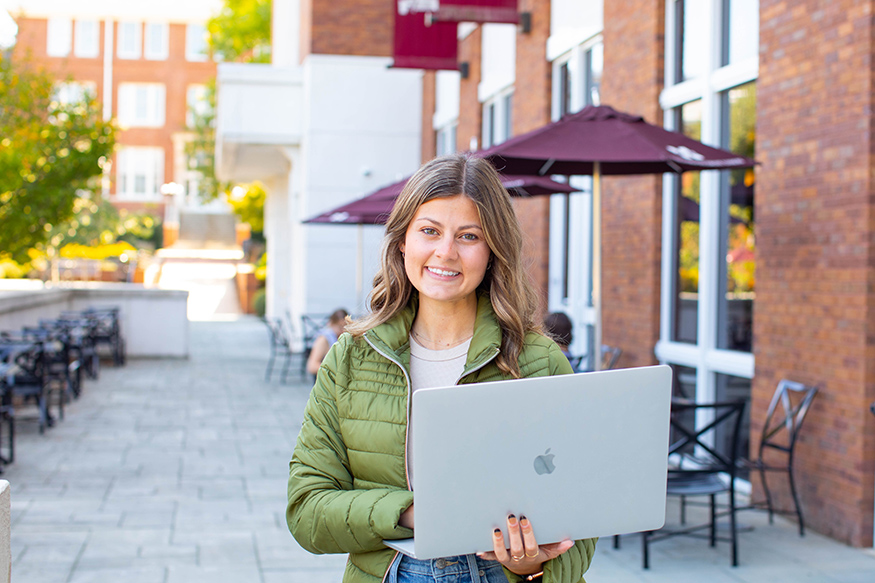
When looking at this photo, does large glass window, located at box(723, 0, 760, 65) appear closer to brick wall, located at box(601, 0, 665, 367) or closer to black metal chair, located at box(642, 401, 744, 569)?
brick wall, located at box(601, 0, 665, 367)

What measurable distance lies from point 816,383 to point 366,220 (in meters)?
6.40

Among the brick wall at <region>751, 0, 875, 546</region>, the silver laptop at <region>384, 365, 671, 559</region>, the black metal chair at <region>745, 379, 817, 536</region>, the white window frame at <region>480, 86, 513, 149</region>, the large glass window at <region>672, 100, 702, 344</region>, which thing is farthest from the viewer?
the white window frame at <region>480, 86, 513, 149</region>

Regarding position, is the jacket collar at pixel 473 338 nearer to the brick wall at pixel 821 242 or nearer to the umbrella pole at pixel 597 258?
the umbrella pole at pixel 597 258

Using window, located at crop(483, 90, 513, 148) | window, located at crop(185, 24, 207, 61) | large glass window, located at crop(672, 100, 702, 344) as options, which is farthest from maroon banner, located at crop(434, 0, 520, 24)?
window, located at crop(185, 24, 207, 61)

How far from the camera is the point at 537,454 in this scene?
1629 millimetres

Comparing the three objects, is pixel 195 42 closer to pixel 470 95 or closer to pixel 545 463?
pixel 470 95

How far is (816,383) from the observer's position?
5.41 m

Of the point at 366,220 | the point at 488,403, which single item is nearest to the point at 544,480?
the point at 488,403

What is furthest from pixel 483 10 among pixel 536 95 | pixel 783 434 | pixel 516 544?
pixel 516 544

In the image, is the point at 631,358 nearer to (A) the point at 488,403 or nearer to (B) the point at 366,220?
(B) the point at 366,220

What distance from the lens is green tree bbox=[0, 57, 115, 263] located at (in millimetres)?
13570

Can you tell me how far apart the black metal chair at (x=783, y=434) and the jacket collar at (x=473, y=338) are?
3875mm

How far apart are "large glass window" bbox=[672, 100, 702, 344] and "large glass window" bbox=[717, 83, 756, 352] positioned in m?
0.32

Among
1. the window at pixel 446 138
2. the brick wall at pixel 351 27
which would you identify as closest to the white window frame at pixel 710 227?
the window at pixel 446 138
